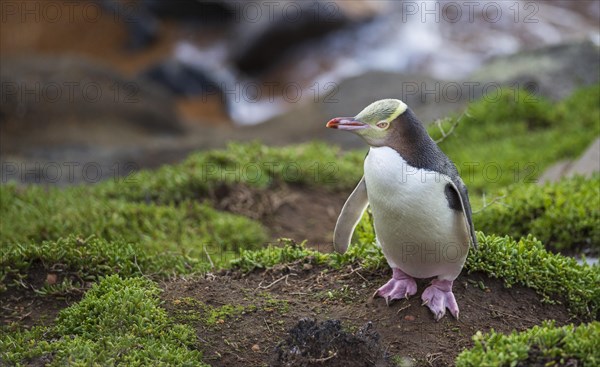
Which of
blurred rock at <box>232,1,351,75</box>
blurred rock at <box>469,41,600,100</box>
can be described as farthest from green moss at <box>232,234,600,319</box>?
blurred rock at <box>232,1,351,75</box>

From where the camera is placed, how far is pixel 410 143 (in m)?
3.98

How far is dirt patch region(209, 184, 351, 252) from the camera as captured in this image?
7.15 metres

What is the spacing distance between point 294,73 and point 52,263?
12545mm

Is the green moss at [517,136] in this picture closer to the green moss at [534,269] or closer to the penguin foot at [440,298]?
the green moss at [534,269]

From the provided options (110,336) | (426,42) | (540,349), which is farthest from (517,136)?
(426,42)

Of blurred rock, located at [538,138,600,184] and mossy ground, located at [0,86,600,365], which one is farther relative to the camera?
blurred rock, located at [538,138,600,184]

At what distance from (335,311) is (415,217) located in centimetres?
74

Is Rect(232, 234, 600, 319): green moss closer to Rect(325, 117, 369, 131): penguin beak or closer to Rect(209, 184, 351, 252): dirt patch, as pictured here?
Rect(325, 117, 369, 131): penguin beak

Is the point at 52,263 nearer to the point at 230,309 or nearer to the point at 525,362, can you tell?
the point at 230,309

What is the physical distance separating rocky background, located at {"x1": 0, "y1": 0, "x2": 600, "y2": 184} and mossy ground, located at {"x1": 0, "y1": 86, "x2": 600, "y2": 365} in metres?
3.29

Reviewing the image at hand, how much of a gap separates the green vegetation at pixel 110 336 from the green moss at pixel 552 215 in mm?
2682

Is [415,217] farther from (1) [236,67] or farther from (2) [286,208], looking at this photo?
(1) [236,67]

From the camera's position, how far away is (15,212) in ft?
22.3

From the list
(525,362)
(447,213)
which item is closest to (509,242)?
(447,213)
